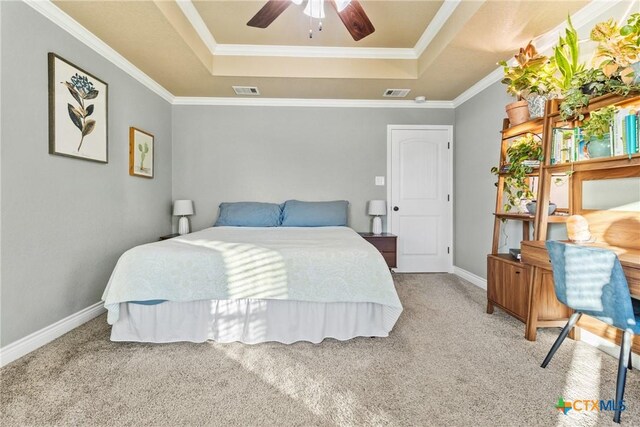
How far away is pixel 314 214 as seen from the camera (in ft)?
12.1

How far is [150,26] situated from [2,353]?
2.44m

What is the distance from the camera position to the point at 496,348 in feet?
6.54

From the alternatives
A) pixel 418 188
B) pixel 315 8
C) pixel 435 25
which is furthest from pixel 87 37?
pixel 418 188

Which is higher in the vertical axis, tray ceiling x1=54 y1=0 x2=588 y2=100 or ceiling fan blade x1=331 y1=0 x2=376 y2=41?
tray ceiling x1=54 y1=0 x2=588 y2=100

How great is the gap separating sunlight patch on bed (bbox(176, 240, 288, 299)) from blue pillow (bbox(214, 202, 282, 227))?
64.2 inches

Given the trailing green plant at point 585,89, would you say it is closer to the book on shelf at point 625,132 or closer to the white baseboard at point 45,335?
the book on shelf at point 625,132

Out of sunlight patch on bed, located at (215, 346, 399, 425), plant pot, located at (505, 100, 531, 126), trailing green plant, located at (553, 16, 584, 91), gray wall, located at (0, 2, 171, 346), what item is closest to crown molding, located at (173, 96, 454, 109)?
gray wall, located at (0, 2, 171, 346)

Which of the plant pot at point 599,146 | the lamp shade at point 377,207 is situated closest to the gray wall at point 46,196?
the lamp shade at point 377,207

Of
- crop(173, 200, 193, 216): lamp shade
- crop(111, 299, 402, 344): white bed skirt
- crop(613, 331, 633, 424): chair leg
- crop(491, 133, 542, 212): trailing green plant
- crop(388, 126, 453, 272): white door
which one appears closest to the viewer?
crop(613, 331, 633, 424): chair leg

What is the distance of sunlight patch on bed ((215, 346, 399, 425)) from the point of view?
1370 mm

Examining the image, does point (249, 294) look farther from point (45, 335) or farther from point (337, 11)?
point (337, 11)

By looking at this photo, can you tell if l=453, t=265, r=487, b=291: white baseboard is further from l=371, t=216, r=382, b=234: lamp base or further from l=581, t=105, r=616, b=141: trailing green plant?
l=581, t=105, r=616, b=141: trailing green plant

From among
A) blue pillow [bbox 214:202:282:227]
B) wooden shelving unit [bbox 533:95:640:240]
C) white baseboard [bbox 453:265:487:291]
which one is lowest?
white baseboard [bbox 453:265:487:291]

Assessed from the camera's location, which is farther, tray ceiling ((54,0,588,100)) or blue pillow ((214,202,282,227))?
blue pillow ((214,202,282,227))
